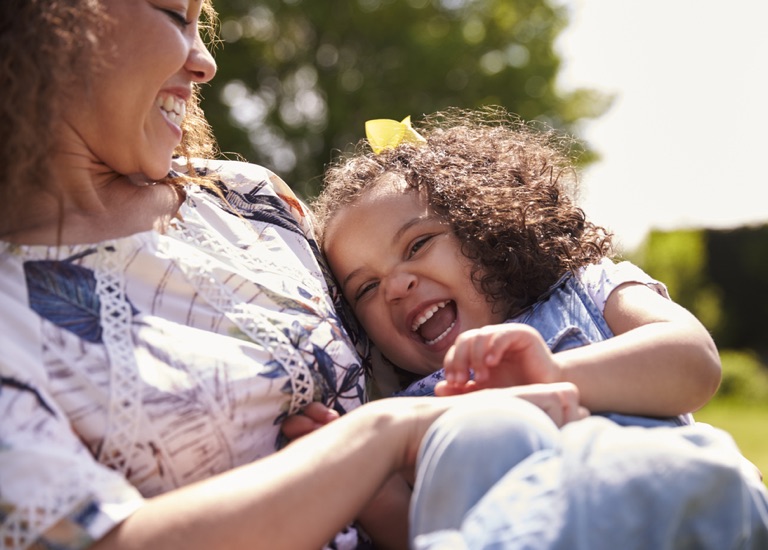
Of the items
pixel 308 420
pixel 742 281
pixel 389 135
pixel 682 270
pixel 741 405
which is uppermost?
pixel 389 135

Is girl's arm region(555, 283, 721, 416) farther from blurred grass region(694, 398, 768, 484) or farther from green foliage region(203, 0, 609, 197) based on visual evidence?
green foliage region(203, 0, 609, 197)

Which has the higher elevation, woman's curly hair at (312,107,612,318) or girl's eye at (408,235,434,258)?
woman's curly hair at (312,107,612,318)

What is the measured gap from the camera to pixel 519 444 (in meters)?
1.33

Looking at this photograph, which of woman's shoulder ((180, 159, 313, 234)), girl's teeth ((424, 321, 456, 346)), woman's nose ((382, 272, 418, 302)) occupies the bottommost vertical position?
girl's teeth ((424, 321, 456, 346))

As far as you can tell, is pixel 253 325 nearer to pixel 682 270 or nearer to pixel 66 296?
pixel 66 296

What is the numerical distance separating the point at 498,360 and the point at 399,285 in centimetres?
66

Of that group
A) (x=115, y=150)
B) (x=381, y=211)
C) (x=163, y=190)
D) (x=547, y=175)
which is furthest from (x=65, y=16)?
(x=547, y=175)

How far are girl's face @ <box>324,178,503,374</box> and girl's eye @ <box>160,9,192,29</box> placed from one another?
70 cm

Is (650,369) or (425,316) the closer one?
(650,369)

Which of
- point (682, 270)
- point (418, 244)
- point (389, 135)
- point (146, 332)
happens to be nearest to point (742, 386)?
point (682, 270)

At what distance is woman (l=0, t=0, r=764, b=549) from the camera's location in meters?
1.35

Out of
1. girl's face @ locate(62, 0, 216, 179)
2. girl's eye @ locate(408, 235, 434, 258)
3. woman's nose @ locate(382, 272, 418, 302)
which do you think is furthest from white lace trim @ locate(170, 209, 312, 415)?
girl's eye @ locate(408, 235, 434, 258)

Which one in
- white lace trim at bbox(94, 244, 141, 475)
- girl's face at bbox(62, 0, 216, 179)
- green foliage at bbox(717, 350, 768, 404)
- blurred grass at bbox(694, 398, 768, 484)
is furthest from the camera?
green foliage at bbox(717, 350, 768, 404)

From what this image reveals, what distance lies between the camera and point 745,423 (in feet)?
35.8
